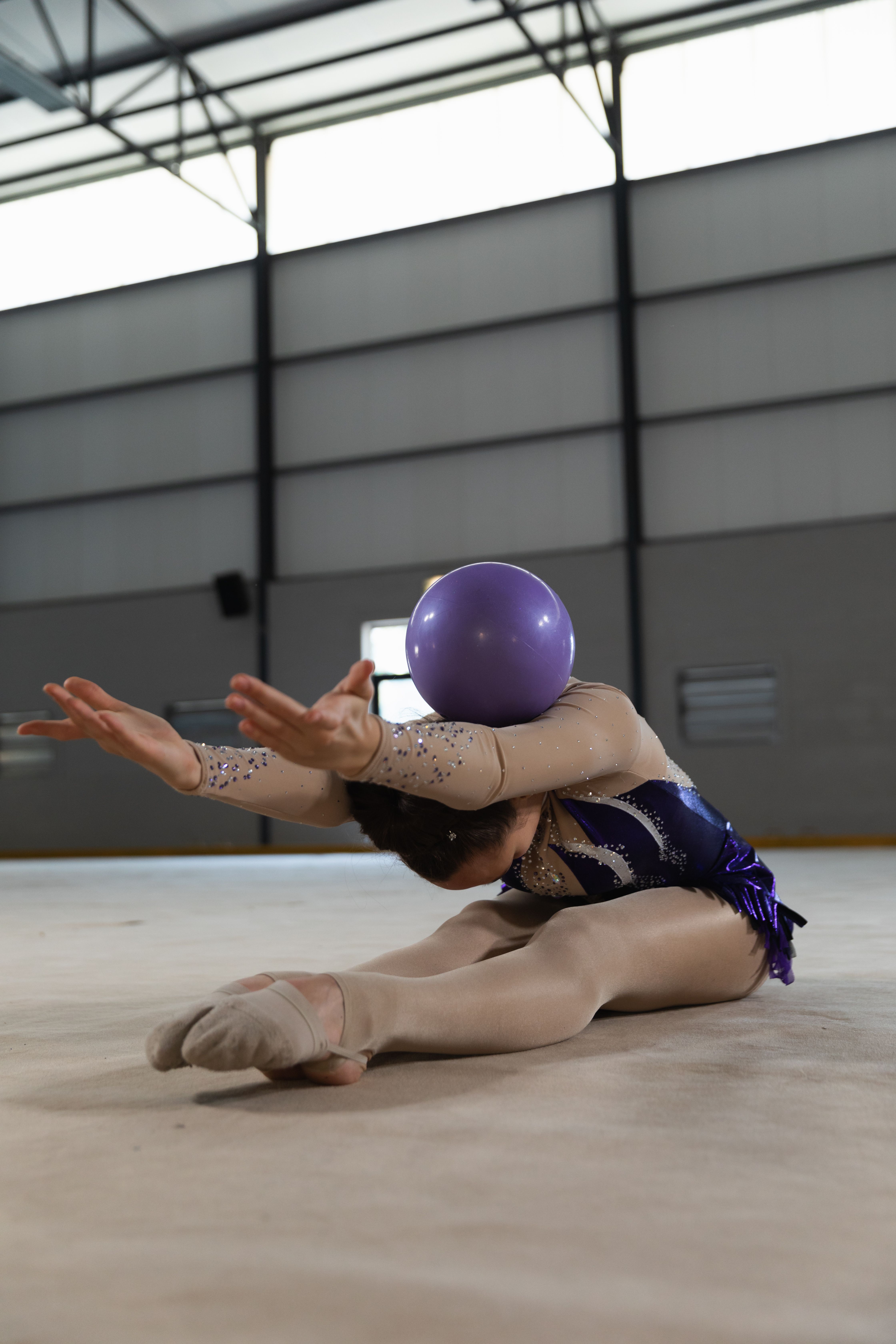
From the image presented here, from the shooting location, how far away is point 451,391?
418 inches

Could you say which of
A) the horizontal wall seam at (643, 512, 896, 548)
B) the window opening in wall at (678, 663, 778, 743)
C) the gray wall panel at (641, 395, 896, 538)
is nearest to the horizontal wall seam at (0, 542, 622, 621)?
the horizontal wall seam at (643, 512, 896, 548)

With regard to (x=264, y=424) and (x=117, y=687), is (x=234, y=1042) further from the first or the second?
(x=117, y=687)

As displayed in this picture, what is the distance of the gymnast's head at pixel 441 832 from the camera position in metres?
1.48

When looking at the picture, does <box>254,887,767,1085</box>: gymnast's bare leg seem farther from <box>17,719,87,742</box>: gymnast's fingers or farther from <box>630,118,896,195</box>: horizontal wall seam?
<box>630,118,896,195</box>: horizontal wall seam

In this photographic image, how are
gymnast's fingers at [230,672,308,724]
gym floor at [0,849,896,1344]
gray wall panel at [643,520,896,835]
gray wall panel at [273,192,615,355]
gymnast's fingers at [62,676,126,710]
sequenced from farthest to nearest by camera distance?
gray wall panel at [273,192,615,355] → gray wall panel at [643,520,896,835] → gymnast's fingers at [62,676,126,710] → gymnast's fingers at [230,672,308,724] → gym floor at [0,849,896,1344]

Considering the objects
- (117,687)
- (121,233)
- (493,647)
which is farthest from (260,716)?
(121,233)

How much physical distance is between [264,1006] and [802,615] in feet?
29.5

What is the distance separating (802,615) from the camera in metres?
9.54

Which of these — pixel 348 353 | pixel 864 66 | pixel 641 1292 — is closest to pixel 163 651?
pixel 348 353

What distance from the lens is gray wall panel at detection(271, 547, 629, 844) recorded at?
10.1 m

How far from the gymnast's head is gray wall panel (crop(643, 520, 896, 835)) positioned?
804 centimetres

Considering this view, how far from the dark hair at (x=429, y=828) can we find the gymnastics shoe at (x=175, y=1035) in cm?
32

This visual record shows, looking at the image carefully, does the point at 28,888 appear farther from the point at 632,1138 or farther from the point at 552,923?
the point at 632,1138

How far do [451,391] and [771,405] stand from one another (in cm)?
301
